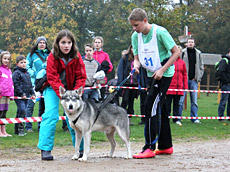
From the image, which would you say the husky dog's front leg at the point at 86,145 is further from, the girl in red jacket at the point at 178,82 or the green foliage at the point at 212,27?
the green foliage at the point at 212,27

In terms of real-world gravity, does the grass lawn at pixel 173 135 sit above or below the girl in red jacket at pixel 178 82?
below

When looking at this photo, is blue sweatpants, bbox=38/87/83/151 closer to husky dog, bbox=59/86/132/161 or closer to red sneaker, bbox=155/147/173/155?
husky dog, bbox=59/86/132/161

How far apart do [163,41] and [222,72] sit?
746 centimetres

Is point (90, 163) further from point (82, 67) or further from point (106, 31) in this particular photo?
point (106, 31)

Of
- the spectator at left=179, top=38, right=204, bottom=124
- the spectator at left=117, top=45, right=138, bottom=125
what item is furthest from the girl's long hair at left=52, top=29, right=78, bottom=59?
the spectator at left=179, top=38, right=204, bottom=124

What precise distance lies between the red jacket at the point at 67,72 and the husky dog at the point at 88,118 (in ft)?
0.61

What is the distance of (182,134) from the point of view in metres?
9.93

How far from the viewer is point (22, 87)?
9805 mm

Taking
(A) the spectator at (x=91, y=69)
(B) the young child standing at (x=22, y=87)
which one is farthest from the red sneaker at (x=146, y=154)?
(B) the young child standing at (x=22, y=87)

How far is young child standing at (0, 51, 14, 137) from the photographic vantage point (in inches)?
360

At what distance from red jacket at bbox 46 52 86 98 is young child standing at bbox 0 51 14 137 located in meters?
3.29

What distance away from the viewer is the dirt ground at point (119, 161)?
5348 mm

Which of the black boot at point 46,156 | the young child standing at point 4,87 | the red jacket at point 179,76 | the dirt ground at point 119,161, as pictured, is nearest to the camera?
the dirt ground at point 119,161

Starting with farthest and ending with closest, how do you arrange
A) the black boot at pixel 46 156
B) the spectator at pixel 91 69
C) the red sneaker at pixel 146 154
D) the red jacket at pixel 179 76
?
the red jacket at pixel 179 76, the spectator at pixel 91 69, the red sneaker at pixel 146 154, the black boot at pixel 46 156
